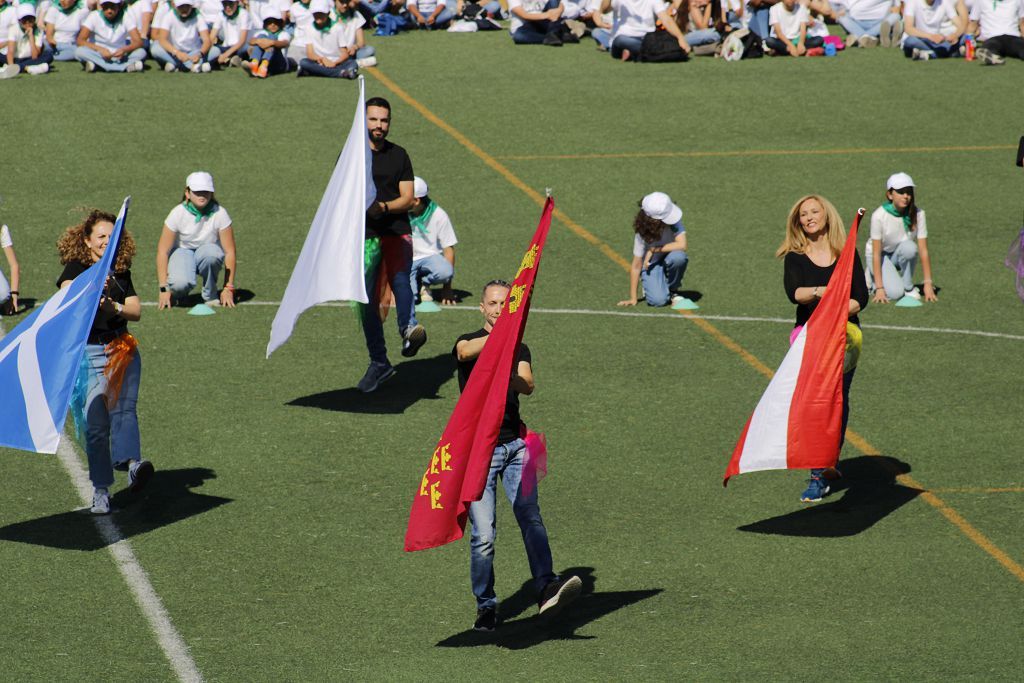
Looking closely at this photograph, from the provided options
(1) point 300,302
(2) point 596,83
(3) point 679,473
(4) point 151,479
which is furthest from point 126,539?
(2) point 596,83

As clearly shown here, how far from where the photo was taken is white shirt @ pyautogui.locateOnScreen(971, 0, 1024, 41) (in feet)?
92.3

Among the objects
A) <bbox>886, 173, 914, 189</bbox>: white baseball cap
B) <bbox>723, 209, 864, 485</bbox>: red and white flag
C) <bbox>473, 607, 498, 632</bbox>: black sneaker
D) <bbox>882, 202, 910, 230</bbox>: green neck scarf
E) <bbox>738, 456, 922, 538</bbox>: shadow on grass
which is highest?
<bbox>723, 209, 864, 485</bbox>: red and white flag

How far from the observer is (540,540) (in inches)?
365

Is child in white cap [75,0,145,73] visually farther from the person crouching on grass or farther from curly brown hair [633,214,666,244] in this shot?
the person crouching on grass

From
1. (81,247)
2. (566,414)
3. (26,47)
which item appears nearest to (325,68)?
(26,47)

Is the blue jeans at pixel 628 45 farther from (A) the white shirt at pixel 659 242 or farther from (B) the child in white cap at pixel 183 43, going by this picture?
(A) the white shirt at pixel 659 242

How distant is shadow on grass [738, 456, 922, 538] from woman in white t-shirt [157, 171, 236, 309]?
23.5 feet

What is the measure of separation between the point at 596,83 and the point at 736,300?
9721mm

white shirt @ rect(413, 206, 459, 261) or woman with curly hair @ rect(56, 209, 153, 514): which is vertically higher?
woman with curly hair @ rect(56, 209, 153, 514)

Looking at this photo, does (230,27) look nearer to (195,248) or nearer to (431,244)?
(195,248)

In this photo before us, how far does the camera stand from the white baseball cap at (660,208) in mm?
16825

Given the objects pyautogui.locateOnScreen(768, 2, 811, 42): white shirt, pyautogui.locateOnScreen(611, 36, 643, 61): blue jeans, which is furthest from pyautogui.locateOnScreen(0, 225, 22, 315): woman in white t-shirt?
pyautogui.locateOnScreen(768, 2, 811, 42): white shirt

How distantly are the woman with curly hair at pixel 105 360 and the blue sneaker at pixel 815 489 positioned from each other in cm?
477

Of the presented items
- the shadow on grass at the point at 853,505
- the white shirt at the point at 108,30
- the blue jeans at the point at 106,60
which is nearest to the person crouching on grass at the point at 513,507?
the shadow on grass at the point at 853,505
